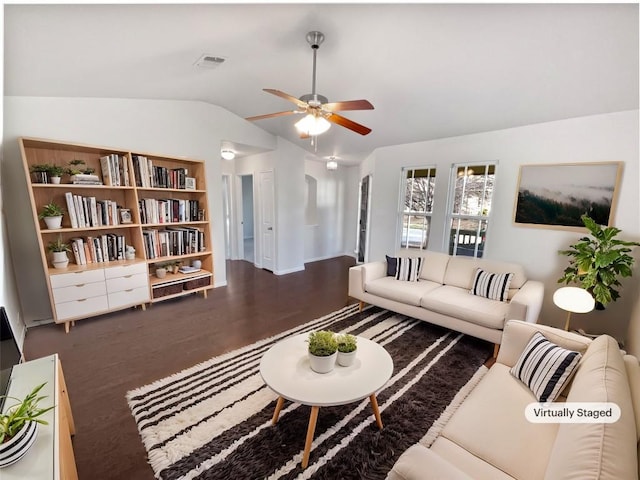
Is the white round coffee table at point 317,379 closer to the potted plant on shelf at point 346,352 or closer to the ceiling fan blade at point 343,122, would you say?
the potted plant on shelf at point 346,352

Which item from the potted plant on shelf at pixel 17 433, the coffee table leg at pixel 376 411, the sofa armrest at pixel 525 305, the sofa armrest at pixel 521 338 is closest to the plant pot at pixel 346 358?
the coffee table leg at pixel 376 411

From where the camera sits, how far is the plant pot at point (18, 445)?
3.12 feet

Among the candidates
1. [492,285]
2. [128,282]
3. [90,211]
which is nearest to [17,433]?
[128,282]

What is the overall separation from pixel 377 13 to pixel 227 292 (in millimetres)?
3750

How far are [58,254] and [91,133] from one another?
1377 mm

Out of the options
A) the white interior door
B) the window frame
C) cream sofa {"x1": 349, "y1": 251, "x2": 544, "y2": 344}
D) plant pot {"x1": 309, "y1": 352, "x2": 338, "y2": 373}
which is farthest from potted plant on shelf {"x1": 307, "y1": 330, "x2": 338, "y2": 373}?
the white interior door

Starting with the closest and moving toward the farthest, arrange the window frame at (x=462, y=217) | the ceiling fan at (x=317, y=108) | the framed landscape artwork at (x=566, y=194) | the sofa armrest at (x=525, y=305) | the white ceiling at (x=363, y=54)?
the white ceiling at (x=363, y=54), the ceiling fan at (x=317, y=108), the sofa armrest at (x=525, y=305), the framed landscape artwork at (x=566, y=194), the window frame at (x=462, y=217)

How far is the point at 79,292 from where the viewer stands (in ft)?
9.64

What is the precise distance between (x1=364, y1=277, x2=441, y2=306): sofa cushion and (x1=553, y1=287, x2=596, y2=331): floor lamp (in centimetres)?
117

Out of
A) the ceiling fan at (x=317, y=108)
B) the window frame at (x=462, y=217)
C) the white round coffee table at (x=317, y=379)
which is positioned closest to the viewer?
the white round coffee table at (x=317, y=379)

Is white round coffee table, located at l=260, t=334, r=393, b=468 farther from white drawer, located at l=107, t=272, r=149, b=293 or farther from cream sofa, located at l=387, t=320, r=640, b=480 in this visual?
white drawer, located at l=107, t=272, r=149, b=293

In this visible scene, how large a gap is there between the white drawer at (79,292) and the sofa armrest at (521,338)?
3.87 m

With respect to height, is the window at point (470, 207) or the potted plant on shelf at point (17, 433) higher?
the window at point (470, 207)

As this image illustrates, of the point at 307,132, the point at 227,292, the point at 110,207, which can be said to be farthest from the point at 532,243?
the point at 110,207
